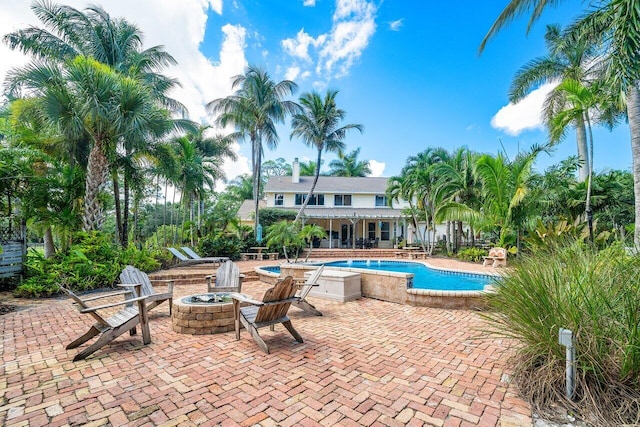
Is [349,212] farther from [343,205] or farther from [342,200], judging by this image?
[342,200]

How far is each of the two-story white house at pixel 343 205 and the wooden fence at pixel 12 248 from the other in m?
17.9

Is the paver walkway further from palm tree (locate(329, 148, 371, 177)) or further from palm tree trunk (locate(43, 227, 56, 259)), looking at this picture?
palm tree (locate(329, 148, 371, 177))

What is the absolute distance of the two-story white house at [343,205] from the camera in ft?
84.2

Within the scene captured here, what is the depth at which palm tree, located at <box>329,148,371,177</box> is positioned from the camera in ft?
121

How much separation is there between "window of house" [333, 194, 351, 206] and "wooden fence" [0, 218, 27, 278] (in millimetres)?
20898

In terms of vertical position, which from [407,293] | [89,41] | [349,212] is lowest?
[407,293]

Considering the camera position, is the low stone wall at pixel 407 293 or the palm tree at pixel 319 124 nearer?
the low stone wall at pixel 407 293

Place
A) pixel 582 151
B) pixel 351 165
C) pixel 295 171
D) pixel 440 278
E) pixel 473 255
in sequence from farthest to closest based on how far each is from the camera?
pixel 351 165 < pixel 295 171 < pixel 473 255 < pixel 582 151 < pixel 440 278

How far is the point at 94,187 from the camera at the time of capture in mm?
9430

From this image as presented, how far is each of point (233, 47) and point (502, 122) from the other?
21.5 m

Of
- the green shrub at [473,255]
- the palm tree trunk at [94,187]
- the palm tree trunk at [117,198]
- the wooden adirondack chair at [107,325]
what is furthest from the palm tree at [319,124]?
the wooden adirondack chair at [107,325]

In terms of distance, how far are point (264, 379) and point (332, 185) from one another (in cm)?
2469

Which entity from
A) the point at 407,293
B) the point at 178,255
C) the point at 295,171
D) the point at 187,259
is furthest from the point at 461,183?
the point at 178,255

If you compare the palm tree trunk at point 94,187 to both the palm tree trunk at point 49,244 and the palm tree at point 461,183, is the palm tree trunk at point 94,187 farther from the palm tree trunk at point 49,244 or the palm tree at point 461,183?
the palm tree at point 461,183
